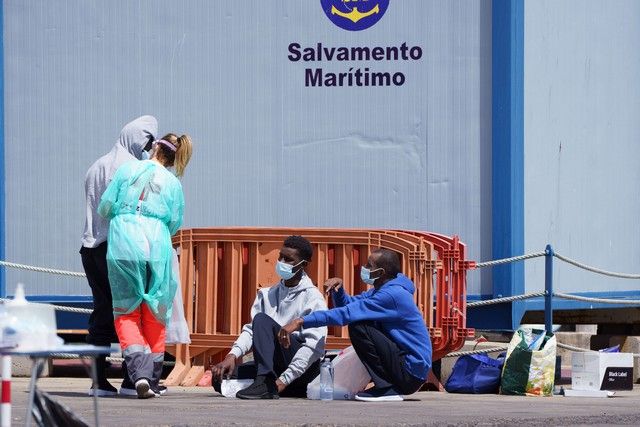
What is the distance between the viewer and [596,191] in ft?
43.0

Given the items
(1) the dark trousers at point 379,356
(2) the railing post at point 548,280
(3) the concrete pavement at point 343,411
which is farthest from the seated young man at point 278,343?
(2) the railing post at point 548,280

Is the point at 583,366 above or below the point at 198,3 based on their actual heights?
below

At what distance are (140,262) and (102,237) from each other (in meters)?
0.50

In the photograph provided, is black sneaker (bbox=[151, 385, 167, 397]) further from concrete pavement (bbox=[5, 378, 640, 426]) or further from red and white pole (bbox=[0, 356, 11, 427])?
red and white pole (bbox=[0, 356, 11, 427])

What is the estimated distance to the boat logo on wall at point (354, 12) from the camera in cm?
1205

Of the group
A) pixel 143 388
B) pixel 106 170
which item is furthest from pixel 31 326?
pixel 106 170

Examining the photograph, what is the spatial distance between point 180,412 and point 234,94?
14.2ft

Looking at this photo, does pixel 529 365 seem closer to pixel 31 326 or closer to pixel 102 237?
pixel 102 237

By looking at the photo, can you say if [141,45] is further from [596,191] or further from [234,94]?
[596,191]

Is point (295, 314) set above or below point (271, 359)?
above

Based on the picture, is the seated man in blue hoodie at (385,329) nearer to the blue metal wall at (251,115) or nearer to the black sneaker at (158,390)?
the black sneaker at (158,390)

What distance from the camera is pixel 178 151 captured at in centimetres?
971

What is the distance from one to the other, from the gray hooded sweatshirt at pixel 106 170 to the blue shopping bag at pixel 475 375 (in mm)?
2762

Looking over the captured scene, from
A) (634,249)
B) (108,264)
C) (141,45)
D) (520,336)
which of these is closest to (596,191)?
(634,249)
